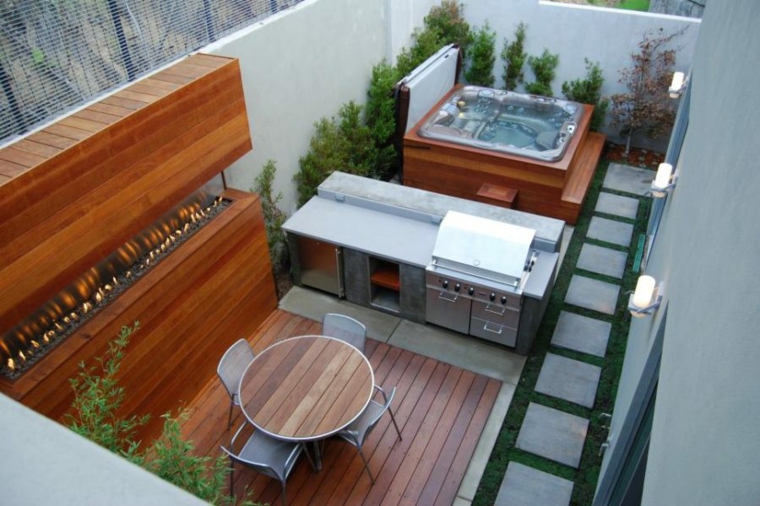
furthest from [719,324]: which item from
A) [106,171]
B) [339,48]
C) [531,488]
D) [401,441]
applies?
[339,48]

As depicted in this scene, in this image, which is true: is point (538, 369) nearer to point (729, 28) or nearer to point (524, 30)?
point (729, 28)

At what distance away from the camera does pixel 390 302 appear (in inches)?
275

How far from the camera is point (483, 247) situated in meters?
6.00

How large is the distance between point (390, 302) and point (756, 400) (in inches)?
230

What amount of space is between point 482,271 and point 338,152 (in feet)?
9.68

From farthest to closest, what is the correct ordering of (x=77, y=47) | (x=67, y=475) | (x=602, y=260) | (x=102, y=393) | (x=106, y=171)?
(x=602, y=260) → (x=77, y=47) → (x=106, y=171) → (x=102, y=393) → (x=67, y=475)

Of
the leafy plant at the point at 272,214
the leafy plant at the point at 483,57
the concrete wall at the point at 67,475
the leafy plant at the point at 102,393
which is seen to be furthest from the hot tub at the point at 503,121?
the concrete wall at the point at 67,475

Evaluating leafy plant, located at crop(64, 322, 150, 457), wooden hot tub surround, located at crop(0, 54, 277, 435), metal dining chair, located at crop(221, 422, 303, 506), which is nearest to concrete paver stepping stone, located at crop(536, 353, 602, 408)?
metal dining chair, located at crop(221, 422, 303, 506)

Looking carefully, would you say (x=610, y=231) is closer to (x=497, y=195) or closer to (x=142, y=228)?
(x=497, y=195)

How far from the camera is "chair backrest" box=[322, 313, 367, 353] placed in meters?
5.65

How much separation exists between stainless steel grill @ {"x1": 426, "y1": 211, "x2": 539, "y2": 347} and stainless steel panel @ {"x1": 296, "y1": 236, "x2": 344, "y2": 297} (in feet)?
3.80

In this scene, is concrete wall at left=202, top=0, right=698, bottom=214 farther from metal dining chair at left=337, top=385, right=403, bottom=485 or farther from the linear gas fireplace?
metal dining chair at left=337, top=385, right=403, bottom=485

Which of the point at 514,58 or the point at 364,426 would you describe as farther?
the point at 514,58

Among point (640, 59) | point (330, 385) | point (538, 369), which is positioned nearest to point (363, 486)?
point (330, 385)
